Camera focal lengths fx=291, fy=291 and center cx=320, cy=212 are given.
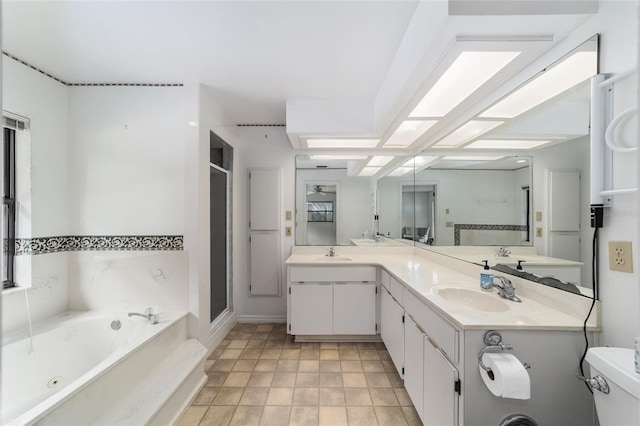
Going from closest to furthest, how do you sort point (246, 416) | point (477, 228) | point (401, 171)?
point (246, 416) < point (477, 228) < point (401, 171)

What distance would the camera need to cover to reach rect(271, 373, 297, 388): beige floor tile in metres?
2.23

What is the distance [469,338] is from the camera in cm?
131

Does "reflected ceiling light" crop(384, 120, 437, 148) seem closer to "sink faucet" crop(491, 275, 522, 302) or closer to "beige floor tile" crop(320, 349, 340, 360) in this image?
"sink faucet" crop(491, 275, 522, 302)

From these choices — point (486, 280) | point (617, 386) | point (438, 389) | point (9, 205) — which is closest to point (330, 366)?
point (438, 389)

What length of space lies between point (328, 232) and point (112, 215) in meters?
2.10

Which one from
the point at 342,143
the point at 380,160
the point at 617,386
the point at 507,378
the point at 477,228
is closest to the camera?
the point at 617,386

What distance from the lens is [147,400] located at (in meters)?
1.75

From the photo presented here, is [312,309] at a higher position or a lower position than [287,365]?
higher

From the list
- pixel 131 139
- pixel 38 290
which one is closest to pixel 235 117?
pixel 131 139

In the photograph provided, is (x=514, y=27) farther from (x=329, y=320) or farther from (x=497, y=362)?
(x=329, y=320)

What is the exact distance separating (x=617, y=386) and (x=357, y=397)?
4.91 ft

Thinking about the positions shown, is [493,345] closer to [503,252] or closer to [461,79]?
[503,252]

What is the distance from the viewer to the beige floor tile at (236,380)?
2.24 m

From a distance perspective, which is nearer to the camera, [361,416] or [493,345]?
[493,345]
